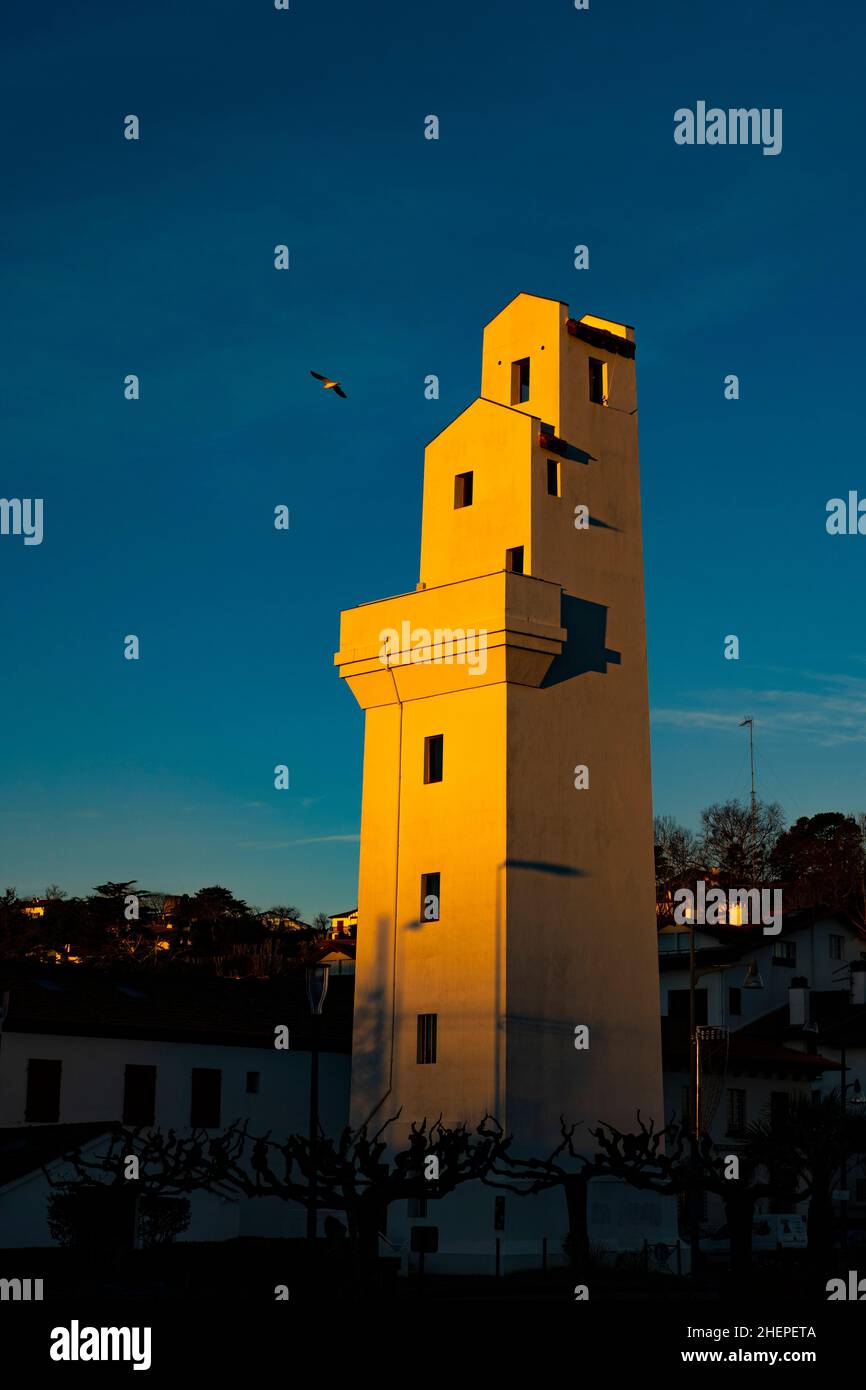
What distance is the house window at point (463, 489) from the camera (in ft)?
→ 196

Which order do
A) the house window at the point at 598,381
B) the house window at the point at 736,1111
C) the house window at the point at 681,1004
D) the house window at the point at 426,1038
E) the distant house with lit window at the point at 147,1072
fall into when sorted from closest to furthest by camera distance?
1. the distant house with lit window at the point at 147,1072
2. the house window at the point at 426,1038
3. the house window at the point at 598,381
4. the house window at the point at 736,1111
5. the house window at the point at 681,1004

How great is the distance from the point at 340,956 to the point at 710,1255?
137 ft

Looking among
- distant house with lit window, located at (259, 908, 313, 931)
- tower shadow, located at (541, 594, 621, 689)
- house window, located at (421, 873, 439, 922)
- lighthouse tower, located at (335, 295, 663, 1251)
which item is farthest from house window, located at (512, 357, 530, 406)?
distant house with lit window, located at (259, 908, 313, 931)

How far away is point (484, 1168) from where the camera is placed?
38.8m

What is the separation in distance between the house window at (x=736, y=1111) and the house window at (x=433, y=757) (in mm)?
20321

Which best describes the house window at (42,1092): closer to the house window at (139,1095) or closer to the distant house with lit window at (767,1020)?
the house window at (139,1095)

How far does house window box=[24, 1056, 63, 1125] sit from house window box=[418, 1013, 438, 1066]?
11055mm

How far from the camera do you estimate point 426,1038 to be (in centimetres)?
5422

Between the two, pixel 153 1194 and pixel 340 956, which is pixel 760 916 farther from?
pixel 153 1194

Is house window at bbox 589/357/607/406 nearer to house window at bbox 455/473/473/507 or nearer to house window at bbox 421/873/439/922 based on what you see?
house window at bbox 455/473/473/507

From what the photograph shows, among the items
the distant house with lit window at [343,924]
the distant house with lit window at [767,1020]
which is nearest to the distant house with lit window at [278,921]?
the distant house with lit window at [343,924]

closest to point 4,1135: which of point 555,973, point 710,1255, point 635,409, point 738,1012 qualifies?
point 555,973

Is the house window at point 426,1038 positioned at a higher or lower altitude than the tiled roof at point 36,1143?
higher

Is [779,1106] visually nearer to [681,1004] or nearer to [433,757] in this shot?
[681,1004]
